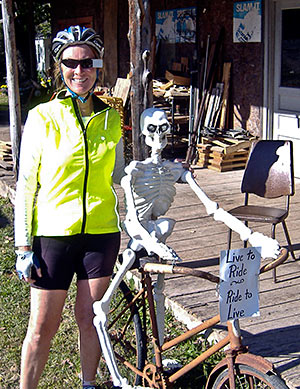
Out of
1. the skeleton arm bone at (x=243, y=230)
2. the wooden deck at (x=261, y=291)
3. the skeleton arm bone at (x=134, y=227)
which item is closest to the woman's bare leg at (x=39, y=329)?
the skeleton arm bone at (x=134, y=227)

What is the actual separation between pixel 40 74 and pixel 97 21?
39.1ft

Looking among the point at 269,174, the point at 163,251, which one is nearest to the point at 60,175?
the point at 163,251

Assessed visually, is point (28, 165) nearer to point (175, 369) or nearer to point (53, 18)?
point (175, 369)

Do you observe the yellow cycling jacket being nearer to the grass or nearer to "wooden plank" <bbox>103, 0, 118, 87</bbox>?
the grass

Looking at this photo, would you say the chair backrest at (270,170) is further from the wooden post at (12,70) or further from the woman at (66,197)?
the wooden post at (12,70)

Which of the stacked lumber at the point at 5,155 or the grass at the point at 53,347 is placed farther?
the stacked lumber at the point at 5,155

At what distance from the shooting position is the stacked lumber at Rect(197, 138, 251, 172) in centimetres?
885

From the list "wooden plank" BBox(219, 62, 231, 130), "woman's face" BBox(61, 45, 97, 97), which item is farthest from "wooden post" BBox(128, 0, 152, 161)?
"wooden plank" BBox(219, 62, 231, 130)

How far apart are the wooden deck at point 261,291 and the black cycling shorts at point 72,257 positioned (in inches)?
49.3

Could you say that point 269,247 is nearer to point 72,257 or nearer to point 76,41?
point 72,257

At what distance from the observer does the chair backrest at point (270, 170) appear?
206 inches

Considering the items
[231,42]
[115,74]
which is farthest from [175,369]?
[115,74]

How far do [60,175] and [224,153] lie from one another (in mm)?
6048

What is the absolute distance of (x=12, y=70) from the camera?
26.2 ft
